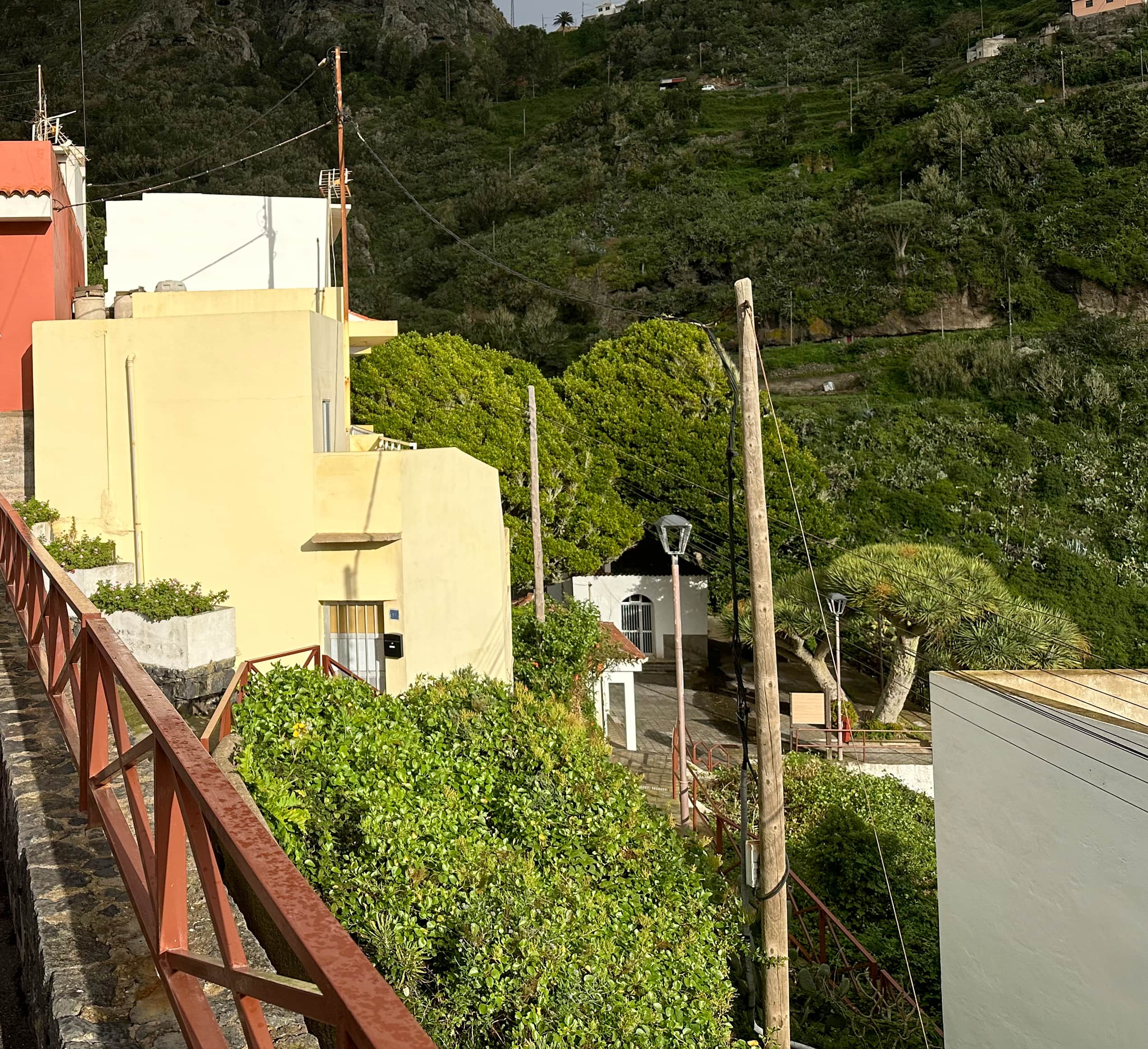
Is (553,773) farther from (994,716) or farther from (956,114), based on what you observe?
(956,114)

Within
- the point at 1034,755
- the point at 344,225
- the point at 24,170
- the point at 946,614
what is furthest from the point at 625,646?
the point at 1034,755

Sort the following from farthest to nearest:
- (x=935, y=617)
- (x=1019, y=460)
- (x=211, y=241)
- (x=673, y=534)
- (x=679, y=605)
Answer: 1. (x=1019, y=460)
2. (x=935, y=617)
3. (x=211, y=241)
4. (x=679, y=605)
5. (x=673, y=534)

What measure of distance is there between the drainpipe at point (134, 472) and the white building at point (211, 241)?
697cm

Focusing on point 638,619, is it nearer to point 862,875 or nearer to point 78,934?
point 862,875

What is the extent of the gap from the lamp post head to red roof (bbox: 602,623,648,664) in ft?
28.4

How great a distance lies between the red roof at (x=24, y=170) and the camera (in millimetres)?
13234

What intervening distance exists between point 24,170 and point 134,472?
17.4 feet

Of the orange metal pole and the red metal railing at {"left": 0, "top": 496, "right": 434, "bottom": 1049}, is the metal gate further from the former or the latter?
the red metal railing at {"left": 0, "top": 496, "right": 434, "bottom": 1049}

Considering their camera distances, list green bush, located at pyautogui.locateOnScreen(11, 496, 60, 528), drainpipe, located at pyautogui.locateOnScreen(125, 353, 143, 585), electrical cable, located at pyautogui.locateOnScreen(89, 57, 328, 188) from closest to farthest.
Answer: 1. green bush, located at pyautogui.locateOnScreen(11, 496, 60, 528)
2. drainpipe, located at pyautogui.locateOnScreen(125, 353, 143, 585)
3. electrical cable, located at pyautogui.locateOnScreen(89, 57, 328, 188)

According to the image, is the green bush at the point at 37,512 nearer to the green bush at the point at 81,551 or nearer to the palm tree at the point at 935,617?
the green bush at the point at 81,551

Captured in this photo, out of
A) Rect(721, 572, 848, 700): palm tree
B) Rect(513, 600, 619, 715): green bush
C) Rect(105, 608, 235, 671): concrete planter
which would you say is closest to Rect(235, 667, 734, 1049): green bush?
Rect(105, 608, 235, 671): concrete planter

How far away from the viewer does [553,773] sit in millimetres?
8375

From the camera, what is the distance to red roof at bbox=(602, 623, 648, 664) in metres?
21.0

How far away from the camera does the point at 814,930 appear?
40.8 ft
